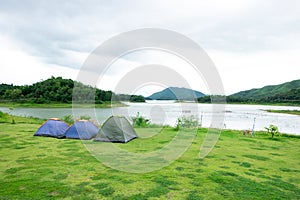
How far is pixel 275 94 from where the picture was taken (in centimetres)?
9562

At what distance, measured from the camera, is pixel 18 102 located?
5281cm

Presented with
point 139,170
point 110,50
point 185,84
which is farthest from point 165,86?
point 139,170

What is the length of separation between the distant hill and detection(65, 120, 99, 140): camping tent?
7353 cm

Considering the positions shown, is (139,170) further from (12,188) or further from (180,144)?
(180,144)

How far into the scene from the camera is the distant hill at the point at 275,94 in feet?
236

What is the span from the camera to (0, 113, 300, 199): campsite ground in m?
4.01

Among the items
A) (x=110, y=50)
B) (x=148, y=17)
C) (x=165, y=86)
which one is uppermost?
(x=148, y=17)

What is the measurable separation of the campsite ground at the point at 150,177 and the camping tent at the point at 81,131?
7.29 ft

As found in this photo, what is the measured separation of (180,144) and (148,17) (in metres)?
6.07

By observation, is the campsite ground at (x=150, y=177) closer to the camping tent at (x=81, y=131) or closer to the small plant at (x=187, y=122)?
the camping tent at (x=81, y=131)

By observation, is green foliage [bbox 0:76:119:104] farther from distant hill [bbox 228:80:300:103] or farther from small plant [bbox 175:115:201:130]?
distant hill [bbox 228:80:300:103]

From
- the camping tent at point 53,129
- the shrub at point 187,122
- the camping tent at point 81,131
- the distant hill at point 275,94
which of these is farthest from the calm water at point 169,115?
the distant hill at point 275,94

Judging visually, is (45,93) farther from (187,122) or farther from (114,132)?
(114,132)

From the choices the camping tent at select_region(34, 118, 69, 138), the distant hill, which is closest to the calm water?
the camping tent at select_region(34, 118, 69, 138)
